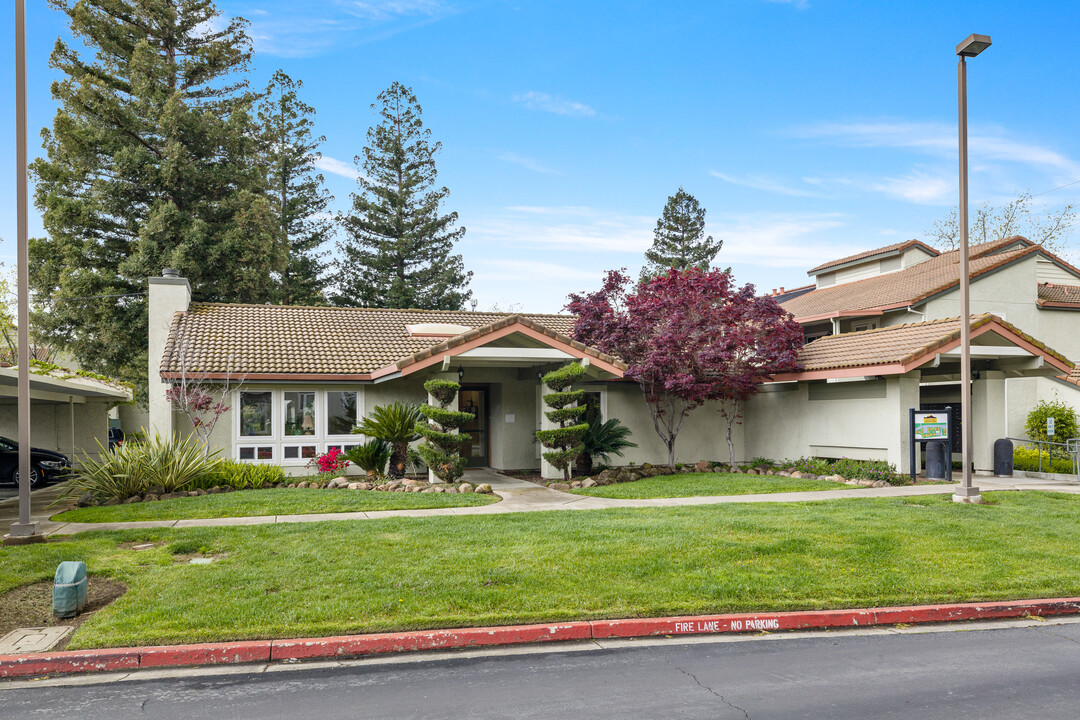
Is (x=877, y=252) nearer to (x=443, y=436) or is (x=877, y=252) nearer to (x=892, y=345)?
(x=892, y=345)

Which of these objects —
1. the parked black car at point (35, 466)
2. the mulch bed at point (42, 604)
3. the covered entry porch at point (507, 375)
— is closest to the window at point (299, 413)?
the covered entry porch at point (507, 375)

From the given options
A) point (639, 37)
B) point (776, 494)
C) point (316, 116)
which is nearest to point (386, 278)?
point (316, 116)

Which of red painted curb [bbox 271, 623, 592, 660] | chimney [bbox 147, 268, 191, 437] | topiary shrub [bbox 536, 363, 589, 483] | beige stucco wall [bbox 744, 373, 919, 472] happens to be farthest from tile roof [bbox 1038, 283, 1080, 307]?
chimney [bbox 147, 268, 191, 437]

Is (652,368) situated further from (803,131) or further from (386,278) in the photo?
(386,278)

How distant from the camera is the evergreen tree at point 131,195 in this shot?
100ft

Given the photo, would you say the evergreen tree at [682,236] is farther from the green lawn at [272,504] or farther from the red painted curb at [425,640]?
the red painted curb at [425,640]

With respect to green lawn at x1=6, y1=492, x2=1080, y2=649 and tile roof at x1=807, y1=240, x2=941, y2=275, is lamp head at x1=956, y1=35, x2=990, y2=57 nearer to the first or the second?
green lawn at x1=6, y1=492, x2=1080, y2=649

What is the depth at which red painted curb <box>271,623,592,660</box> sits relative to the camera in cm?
652

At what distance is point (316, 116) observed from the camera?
4269 cm

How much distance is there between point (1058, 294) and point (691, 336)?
619 inches

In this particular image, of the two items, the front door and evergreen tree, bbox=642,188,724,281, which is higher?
evergreen tree, bbox=642,188,724,281

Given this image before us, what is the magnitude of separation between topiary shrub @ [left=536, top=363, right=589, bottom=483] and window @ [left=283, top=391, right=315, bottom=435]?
231 inches

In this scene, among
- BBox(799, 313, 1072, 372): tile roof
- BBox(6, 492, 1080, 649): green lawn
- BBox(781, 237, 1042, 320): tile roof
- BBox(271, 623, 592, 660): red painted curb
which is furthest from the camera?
BBox(781, 237, 1042, 320): tile roof

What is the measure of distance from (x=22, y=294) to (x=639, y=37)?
603 inches
